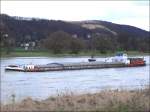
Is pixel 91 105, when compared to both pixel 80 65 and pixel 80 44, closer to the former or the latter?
pixel 80 65

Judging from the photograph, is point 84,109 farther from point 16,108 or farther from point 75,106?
point 16,108

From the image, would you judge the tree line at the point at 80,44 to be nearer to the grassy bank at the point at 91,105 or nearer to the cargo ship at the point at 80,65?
the cargo ship at the point at 80,65

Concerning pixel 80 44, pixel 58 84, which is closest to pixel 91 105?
pixel 58 84

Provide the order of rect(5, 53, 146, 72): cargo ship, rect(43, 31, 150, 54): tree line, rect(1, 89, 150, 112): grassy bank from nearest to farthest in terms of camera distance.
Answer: rect(1, 89, 150, 112): grassy bank, rect(5, 53, 146, 72): cargo ship, rect(43, 31, 150, 54): tree line

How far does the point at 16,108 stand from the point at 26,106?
81cm

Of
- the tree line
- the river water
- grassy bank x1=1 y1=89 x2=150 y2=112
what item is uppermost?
the tree line

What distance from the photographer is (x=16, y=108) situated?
13680mm

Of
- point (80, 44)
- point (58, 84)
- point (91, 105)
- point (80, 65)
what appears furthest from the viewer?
point (80, 44)

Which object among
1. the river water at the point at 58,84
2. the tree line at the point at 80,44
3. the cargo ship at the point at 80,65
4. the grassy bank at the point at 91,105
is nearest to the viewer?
the grassy bank at the point at 91,105

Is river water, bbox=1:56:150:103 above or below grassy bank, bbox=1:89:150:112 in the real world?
below

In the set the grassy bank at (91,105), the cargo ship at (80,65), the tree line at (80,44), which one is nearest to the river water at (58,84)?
the grassy bank at (91,105)

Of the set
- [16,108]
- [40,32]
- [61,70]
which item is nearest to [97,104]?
[16,108]

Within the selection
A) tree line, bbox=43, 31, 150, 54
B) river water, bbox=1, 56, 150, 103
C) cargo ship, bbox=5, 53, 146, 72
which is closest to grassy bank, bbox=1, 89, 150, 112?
river water, bbox=1, 56, 150, 103

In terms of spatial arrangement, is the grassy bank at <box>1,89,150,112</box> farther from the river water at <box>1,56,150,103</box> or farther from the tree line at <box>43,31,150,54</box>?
the tree line at <box>43,31,150,54</box>
